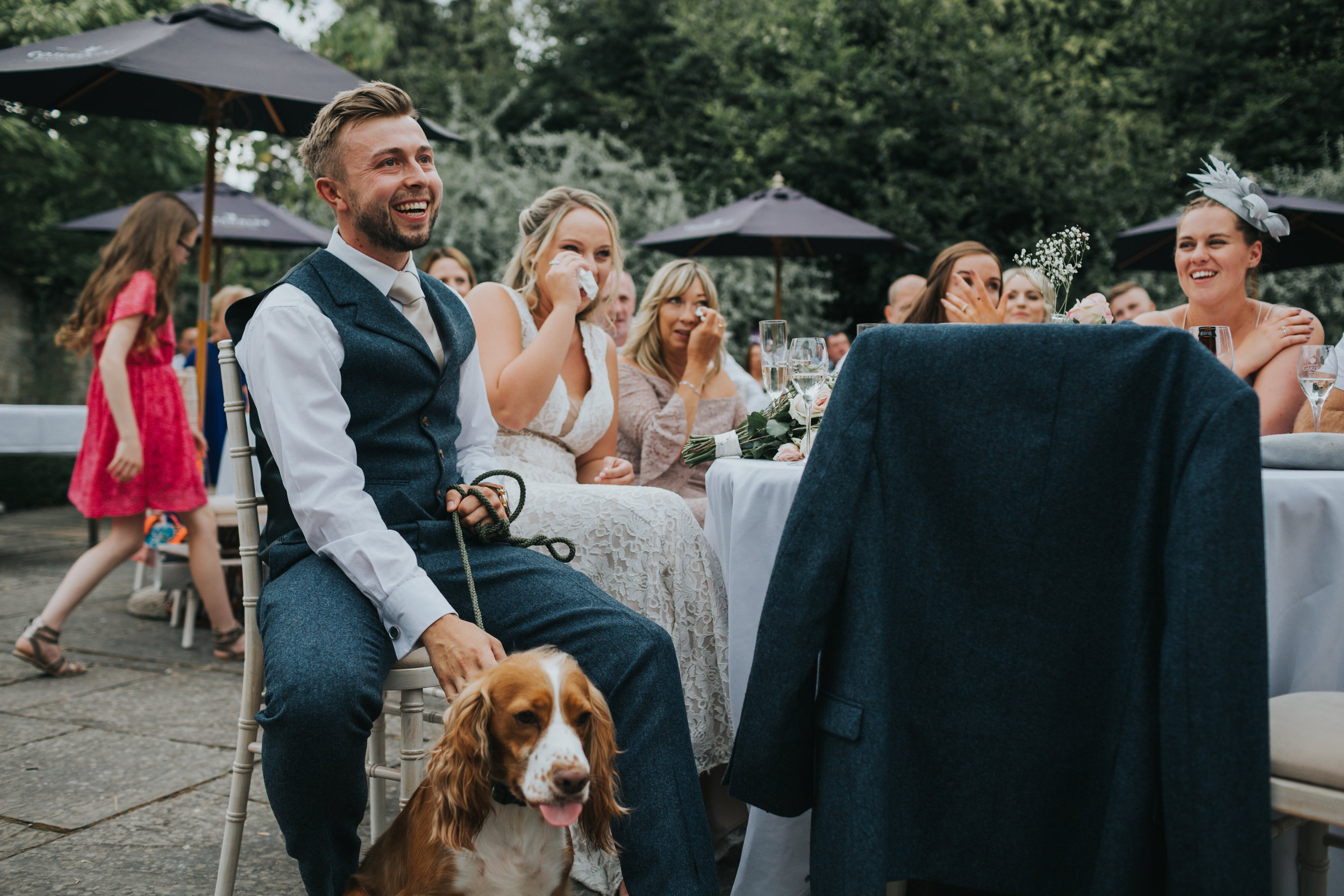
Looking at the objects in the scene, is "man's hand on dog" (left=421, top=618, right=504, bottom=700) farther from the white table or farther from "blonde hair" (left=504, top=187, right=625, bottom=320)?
"blonde hair" (left=504, top=187, right=625, bottom=320)

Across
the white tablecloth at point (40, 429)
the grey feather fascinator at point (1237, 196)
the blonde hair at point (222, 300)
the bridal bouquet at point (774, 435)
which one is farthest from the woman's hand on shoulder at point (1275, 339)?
the white tablecloth at point (40, 429)

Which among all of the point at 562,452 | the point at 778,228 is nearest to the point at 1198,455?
the point at 562,452

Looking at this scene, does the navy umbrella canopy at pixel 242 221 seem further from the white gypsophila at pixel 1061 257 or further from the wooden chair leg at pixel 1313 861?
the wooden chair leg at pixel 1313 861

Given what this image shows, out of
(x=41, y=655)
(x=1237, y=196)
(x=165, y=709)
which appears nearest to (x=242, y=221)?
(x=41, y=655)

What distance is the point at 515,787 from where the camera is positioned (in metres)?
1.60

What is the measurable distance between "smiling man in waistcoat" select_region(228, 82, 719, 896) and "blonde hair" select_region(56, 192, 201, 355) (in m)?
2.75

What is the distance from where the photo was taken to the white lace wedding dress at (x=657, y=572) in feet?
8.15

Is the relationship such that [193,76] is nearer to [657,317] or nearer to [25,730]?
[657,317]

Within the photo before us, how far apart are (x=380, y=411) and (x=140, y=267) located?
124 inches

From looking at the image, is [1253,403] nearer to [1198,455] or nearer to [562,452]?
[1198,455]

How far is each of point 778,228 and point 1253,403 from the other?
19.4 feet

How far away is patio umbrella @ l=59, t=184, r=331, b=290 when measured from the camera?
7848mm

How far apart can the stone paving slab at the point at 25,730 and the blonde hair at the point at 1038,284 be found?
154 inches

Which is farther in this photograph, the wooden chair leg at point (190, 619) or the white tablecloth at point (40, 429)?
the white tablecloth at point (40, 429)
